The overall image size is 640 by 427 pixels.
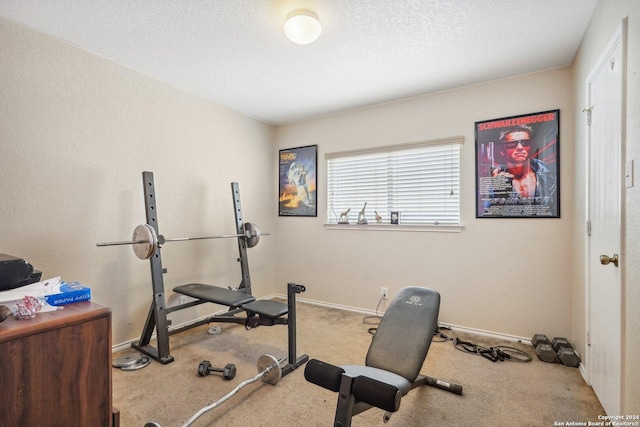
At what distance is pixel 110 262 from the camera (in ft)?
8.30

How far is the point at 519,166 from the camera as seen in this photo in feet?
8.98

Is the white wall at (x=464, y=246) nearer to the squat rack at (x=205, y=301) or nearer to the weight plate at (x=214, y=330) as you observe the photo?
the weight plate at (x=214, y=330)

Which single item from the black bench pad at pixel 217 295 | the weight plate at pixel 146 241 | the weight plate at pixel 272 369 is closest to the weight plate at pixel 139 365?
the black bench pad at pixel 217 295

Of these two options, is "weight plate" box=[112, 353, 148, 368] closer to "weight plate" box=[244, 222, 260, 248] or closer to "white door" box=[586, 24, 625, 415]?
"weight plate" box=[244, 222, 260, 248]

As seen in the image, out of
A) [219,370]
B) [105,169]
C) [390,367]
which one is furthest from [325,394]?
[105,169]

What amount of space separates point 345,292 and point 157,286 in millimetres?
2069

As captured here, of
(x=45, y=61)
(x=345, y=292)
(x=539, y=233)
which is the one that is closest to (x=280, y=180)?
(x=345, y=292)

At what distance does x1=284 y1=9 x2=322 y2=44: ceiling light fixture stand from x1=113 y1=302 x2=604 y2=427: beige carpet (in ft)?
7.47

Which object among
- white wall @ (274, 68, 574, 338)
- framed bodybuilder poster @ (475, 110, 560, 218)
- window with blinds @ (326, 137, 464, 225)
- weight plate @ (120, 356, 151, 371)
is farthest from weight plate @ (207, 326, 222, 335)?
framed bodybuilder poster @ (475, 110, 560, 218)

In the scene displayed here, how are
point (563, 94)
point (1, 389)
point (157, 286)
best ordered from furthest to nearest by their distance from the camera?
point (563, 94) < point (157, 286) < point (1, 389)

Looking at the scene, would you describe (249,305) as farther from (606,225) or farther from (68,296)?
(606,225)

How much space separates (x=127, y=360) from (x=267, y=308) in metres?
1.12

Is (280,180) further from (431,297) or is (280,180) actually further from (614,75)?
(614,75)

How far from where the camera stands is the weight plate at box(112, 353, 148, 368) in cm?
225
